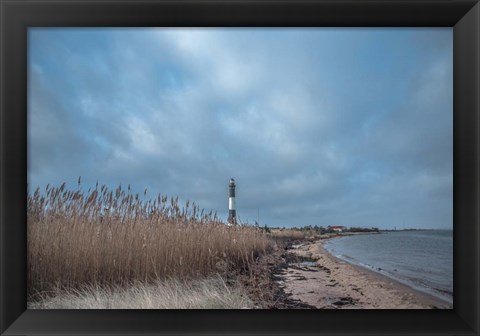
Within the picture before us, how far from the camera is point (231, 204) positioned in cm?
232

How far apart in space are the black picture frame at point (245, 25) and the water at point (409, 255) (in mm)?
67

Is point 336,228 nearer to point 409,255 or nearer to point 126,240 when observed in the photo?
point 409,255

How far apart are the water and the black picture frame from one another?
0.22ft

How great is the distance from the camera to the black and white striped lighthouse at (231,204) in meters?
2.24

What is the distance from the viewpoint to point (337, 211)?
222 cm

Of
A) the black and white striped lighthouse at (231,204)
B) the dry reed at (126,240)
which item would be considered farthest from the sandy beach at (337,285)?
the black and white striped lighthouse at (231,204)

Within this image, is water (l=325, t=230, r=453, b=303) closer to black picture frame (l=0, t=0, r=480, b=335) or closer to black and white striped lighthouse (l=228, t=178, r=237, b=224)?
black picture frame (l=0, t=0, r=480, b=335)

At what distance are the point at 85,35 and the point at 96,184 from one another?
3.13ft

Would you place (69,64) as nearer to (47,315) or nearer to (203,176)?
(203,176)

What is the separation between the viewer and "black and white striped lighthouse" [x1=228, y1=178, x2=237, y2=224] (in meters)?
2.24

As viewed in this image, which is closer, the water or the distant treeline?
the water

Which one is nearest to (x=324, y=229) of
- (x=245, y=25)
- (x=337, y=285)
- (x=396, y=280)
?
(x=337, y=285)

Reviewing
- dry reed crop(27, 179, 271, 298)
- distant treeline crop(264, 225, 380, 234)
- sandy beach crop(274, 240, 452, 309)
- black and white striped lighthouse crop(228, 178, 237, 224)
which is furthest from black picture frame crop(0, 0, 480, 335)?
black and white striped lighthouse crop(228, 178, 237, 224)

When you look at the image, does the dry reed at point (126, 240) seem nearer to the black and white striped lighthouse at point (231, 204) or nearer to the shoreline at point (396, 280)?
the black and white striped lighthouse at point (231, 204)
